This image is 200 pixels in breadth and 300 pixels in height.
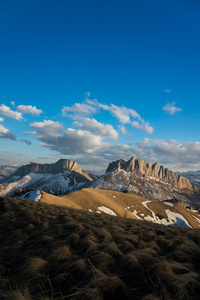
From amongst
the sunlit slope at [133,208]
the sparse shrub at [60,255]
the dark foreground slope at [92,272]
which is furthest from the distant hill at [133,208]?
the sparse shrub at [60,255]

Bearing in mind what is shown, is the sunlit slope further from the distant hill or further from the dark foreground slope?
the dark foreground slope

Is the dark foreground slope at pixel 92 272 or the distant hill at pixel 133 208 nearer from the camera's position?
the dark foreground slope at pixel 92 272

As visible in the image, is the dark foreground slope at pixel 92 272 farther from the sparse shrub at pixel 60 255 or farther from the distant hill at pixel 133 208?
the distant hill at pixel 133 208

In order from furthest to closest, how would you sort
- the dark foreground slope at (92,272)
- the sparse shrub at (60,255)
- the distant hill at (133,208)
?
the distant hill at (133,208) → the sparse shrub at (60,255) → the dark foreground slope at (92,272)

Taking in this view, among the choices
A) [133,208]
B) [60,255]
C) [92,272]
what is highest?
[92,272]

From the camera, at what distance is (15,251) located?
6340 mm

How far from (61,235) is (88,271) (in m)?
4.54

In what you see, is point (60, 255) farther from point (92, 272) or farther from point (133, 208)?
point (133, 208)

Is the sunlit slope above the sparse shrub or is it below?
below

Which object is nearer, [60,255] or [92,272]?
[92,272]

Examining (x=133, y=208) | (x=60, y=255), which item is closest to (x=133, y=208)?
(x=133, y=208)

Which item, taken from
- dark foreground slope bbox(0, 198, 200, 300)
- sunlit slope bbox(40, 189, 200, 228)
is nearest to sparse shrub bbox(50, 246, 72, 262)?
dark foreground slope bbox(0, 198, 200, 300)

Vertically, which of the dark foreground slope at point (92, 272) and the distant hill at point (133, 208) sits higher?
the dark foreground slope at point (92, 272)

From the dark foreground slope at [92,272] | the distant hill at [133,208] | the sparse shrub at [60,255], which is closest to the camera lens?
the dark foreground slope at [92,272]
